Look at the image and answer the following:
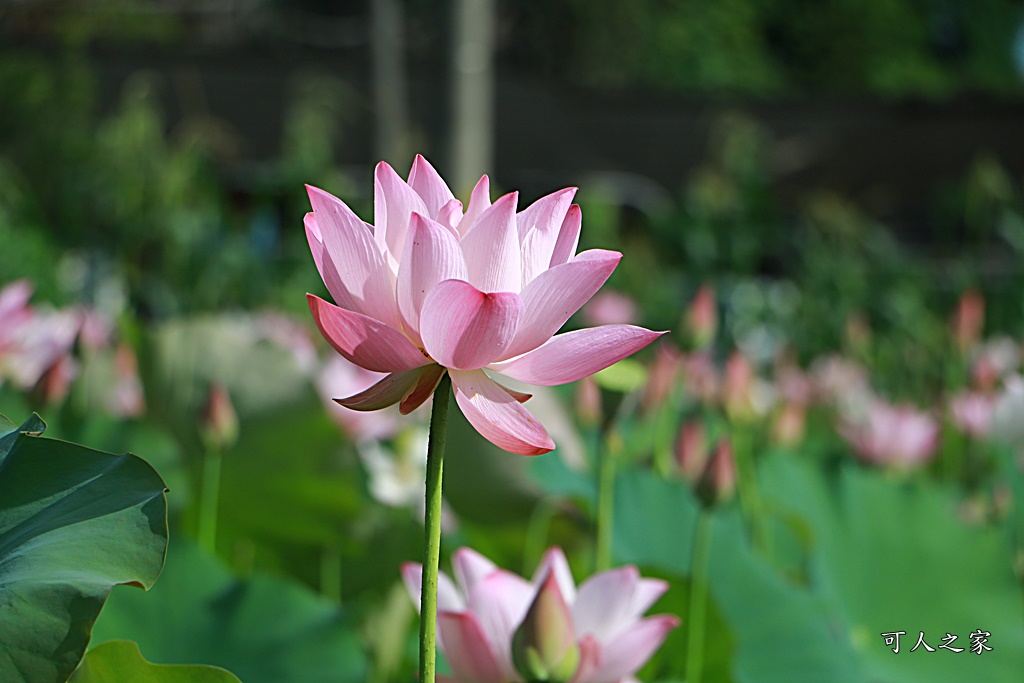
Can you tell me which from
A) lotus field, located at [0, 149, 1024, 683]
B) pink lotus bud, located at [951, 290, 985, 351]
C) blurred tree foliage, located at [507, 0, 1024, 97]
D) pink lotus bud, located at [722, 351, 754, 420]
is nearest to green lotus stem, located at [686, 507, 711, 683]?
lotus field, located at [0, 149, 1024, 683]

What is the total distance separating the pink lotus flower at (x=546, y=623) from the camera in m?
0.36

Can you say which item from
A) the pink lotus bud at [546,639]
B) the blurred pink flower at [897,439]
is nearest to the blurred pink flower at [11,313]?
the pink lotus bud at [546,639]

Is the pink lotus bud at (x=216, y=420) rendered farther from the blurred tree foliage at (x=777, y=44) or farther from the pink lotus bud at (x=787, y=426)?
the blurred tree foliage at (x=777, y=44)

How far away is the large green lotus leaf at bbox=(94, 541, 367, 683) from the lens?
20.3 inches

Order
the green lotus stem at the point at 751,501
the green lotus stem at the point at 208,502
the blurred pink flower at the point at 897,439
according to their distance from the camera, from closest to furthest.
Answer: the green lotus stem at the point at 208,502
the green lotus stem at the point at 751,501
the blurred pink flower at the point at 897,439

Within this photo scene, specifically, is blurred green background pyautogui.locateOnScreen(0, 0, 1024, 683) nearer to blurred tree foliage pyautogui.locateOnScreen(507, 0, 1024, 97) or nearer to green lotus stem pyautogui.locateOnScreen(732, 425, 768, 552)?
green lotus stem pyautogui.locateOnScreen(732, 425, 768, 552)

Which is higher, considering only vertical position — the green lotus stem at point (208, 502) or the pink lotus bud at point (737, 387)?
the pink lotus bud at point (737, 387)

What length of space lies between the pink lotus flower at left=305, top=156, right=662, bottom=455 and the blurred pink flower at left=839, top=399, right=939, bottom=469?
903 mm

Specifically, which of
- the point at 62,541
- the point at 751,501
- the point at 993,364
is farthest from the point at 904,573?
the point at 993,364

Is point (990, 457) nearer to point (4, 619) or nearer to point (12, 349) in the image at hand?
point (12, 349)

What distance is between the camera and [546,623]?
347 millimetres

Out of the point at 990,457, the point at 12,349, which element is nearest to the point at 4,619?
the point at 12,349

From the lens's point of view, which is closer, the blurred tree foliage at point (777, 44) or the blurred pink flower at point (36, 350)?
the blurred pink flower at point (36, 350)

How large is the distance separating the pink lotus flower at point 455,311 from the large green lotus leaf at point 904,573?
392 mm
